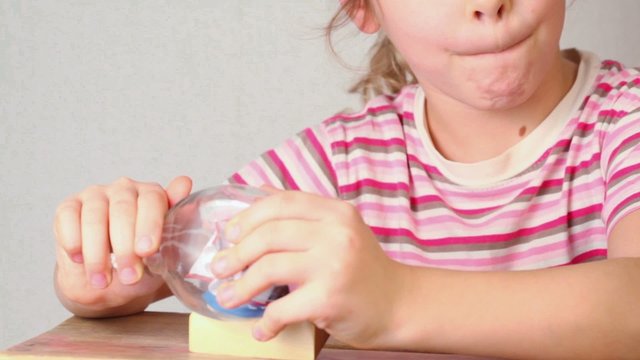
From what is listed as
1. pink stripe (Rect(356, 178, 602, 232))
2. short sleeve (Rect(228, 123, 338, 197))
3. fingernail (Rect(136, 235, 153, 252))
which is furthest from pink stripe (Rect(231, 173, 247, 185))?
fingernail (Rect(136, 235, 153, 252))

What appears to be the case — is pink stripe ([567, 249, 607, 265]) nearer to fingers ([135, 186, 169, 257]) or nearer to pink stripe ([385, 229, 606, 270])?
pink stripe ([385, 229, 606, 270])

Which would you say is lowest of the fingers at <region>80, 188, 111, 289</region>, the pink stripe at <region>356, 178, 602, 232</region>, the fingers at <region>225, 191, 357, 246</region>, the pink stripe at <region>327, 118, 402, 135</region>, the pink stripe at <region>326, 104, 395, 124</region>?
the pink stripe at <region>356, 178, 602, 232</region>

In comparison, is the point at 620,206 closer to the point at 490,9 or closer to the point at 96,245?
the point at 490,9

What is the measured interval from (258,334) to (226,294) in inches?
1.0

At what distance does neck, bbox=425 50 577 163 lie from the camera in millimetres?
872

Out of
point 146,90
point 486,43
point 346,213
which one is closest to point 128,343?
point 346,213

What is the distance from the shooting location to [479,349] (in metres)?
0.56

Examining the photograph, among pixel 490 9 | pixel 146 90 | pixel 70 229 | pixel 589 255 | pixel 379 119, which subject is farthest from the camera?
pixel 146 90

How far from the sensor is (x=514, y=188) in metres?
0.87

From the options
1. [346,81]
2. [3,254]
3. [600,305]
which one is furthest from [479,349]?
[3,254]

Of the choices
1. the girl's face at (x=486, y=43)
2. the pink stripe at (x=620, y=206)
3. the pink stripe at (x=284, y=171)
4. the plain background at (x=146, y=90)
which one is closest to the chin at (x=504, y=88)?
the girl's face at (x=486, y=43)

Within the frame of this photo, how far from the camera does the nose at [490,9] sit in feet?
2.41

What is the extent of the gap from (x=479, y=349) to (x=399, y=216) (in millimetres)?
344

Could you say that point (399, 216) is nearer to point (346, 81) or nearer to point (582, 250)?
point (582, 250)
